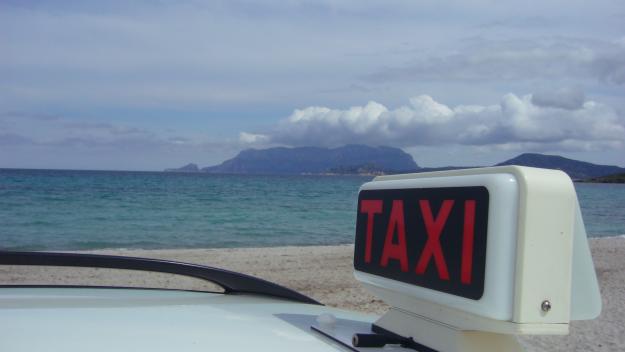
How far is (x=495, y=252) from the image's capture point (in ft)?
4.62

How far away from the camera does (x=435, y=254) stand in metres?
1.58

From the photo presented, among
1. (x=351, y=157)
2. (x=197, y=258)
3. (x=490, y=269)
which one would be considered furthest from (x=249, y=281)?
(x=351, y=157)

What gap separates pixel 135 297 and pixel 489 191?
1.27 m

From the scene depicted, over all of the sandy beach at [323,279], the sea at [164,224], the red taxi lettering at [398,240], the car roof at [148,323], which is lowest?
the sea at [164,224]

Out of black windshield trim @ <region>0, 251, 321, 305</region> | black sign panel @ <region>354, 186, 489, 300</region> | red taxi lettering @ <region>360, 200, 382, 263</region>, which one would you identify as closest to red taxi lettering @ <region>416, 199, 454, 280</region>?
black sign panel @ <region>354, 186, 489, 300</region>

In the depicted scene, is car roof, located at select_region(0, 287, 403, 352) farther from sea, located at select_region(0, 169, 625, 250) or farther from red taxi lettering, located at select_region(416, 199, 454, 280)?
sea, located at select_region(0, 169, 625, 250)

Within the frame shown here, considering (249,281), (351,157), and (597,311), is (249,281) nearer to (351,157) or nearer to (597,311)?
(597,311)

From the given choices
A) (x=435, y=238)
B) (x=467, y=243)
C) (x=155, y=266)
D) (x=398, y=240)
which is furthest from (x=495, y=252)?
(x=155, y=266)

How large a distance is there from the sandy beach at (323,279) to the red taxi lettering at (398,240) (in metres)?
5.16

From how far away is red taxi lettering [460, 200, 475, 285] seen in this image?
1.47m

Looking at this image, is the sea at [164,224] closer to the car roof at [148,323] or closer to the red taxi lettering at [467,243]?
the car roof at [148,323]

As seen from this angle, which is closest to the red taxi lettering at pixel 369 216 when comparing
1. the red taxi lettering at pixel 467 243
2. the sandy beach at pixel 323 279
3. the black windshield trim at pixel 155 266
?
A: the red taxi lettering at pixel 467 243

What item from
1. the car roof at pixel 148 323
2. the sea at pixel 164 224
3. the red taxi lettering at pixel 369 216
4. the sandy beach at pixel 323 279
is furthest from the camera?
the sea at pixel 164 224

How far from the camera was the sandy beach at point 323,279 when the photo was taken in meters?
6.93
